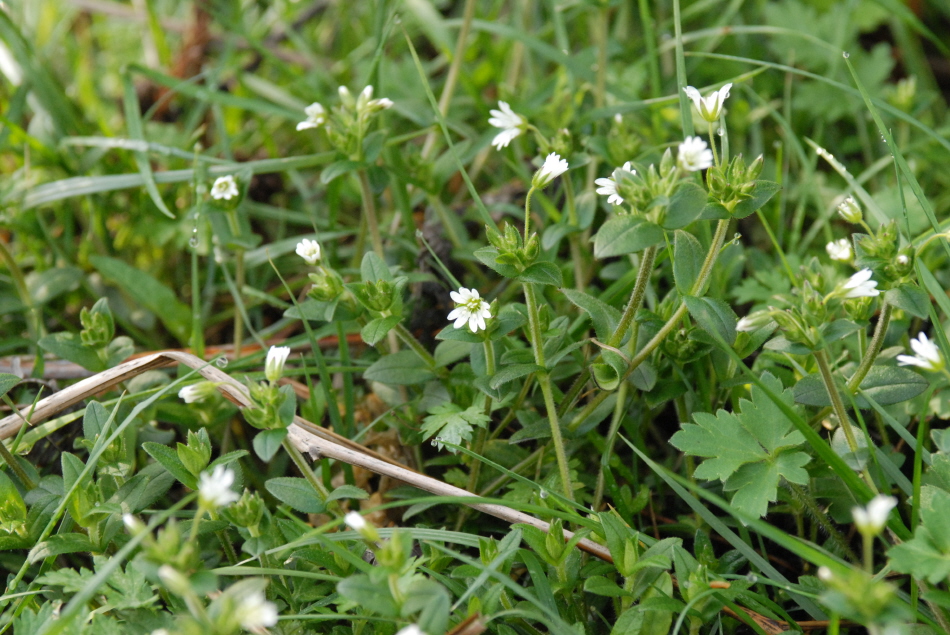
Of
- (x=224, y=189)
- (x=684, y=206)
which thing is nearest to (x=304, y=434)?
(x=224, y=189)

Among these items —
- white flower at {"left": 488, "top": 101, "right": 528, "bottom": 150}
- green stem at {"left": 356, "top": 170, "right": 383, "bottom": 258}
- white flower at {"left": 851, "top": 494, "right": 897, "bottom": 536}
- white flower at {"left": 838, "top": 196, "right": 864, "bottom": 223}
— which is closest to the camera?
white flower at {"left": 851, "top": 494, "right": 897, "bottom": 536}

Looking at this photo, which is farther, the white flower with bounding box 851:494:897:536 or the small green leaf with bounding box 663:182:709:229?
the small green leaf with bounding box 663:182:709:229

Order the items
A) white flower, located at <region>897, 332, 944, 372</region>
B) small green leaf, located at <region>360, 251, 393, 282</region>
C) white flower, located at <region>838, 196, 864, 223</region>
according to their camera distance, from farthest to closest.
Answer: small green leaf, located at <region>360, 251, 393, 282</region>, white flower, located at <region>838, 196, 864, 223</region>, white flower, located at <region>897, 332, 944, 372</region>

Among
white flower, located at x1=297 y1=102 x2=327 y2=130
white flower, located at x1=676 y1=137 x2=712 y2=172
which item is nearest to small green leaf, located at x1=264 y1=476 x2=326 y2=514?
white flower, located at x1=297 y1=102 x2=327 y2=130

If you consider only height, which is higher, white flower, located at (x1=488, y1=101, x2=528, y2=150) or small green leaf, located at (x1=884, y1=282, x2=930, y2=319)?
white flower, located at (x1=488, y1=101, x2=528, y2=150)

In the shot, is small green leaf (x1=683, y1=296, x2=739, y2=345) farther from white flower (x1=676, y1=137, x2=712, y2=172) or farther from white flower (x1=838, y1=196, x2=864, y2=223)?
white flower (x1=838, y1=196, x2=864, y2=223)

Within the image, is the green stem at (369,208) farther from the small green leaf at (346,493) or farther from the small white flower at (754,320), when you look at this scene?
the small white flower at (754,320)

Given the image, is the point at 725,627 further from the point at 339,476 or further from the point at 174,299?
the point at 174,299

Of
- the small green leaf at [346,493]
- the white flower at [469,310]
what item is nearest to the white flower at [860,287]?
the white flower at [469,310]

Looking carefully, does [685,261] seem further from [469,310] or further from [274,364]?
[274,364]
